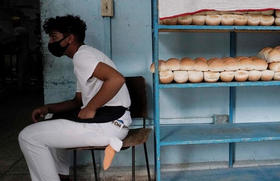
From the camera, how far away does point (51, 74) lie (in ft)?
9.44

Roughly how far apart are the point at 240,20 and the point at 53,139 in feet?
5.82

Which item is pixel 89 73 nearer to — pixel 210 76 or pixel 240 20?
pixel 210 76

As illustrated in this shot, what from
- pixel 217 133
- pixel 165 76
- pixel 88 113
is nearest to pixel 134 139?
pixel 88 113

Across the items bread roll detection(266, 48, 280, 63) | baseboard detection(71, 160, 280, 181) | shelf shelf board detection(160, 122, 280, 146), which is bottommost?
baseboard detection(71, 160, 280, 181)

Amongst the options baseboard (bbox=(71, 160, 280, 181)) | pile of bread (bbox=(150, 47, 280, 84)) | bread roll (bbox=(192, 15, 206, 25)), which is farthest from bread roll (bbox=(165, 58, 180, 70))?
baseboard (bbox=(71, 160, 280, 181))

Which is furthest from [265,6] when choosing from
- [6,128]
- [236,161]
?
[6,128]

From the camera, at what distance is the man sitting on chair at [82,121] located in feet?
6.84

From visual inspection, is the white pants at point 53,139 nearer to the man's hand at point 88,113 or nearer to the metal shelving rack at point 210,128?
the man's hand at point 88,113

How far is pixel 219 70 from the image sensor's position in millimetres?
2363

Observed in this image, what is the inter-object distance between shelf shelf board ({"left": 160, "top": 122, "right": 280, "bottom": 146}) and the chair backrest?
0.89ft

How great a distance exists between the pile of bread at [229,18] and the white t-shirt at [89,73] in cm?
62

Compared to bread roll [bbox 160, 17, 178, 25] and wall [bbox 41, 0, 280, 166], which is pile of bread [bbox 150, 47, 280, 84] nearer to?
bread roll [bbox 160, 17, 178, 25]

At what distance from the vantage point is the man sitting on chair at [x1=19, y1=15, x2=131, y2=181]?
82.1 inches

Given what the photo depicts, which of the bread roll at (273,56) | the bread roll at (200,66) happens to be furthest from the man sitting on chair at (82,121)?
the bread roll at (273,56)
